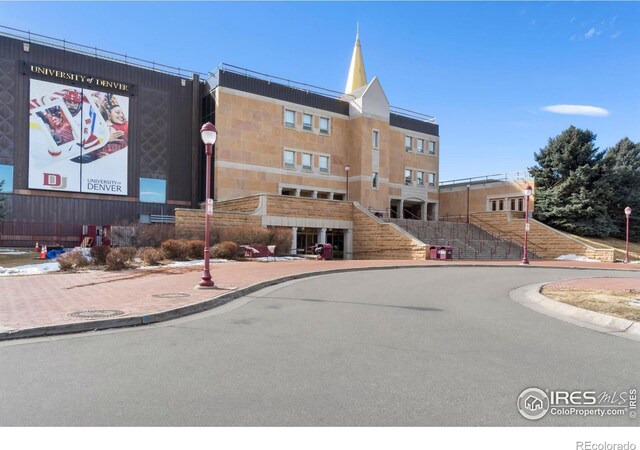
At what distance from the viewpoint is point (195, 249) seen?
2175 centimetres

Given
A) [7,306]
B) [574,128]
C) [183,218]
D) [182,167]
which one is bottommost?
[7,306]

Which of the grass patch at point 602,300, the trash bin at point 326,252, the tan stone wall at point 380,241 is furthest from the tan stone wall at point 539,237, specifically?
the grass patch at point 602,300

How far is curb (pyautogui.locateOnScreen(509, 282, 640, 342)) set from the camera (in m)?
7.48

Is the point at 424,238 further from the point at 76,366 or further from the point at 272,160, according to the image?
the point at 76,366

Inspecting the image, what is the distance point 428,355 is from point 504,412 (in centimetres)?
187

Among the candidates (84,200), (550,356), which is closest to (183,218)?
(84,200)

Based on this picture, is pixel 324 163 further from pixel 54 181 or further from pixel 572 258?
pixel 54 181

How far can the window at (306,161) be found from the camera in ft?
144

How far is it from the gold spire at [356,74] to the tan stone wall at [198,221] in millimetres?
34436

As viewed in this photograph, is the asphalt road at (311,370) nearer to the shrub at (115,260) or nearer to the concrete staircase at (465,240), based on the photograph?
the shrub at (115,260)

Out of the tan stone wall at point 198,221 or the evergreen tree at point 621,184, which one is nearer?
the tan stone wall at point 198,221

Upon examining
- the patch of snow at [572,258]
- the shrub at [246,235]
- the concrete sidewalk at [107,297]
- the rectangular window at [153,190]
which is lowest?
the patch of snow at [572,258]

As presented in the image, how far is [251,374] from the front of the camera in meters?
5.04

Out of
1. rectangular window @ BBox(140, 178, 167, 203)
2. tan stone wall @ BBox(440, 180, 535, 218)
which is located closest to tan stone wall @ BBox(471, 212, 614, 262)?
tan stone wall @ BBox(440, 180, 535, 218)
